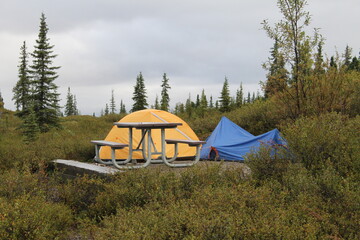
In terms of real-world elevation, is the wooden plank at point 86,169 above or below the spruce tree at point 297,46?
below

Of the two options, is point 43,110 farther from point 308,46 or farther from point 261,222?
point 261,222

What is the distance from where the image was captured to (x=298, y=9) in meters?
10.1

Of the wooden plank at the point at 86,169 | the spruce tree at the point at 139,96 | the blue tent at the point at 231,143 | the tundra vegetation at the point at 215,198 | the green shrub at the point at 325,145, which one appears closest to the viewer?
the tundra vegetation at the point at 215,198

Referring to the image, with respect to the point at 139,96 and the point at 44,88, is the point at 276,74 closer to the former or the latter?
the point at 44,88

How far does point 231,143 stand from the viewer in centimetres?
1059

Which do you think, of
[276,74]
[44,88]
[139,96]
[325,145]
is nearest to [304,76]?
[276,74]

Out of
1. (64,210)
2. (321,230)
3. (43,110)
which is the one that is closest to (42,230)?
(64,210)

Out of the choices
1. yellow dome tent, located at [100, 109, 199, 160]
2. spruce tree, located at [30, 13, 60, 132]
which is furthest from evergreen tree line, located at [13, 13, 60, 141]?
yellow dome tent, located at [100, 109, 199, 160]

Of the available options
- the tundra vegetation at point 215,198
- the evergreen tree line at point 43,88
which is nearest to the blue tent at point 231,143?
the tundra vegetation at point 215,198

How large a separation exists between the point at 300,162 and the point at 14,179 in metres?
4.52

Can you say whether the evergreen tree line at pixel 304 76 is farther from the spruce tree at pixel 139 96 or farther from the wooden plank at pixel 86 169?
the spruce tree at pixel 139 96

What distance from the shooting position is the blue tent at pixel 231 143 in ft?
33.4

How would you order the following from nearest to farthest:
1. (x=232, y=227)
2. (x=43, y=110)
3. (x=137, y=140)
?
(x=232, y=227), (x=137, y=140), (x=43, y=110)

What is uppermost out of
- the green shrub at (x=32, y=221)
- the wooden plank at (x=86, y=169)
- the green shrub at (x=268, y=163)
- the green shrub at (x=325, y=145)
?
the green shrub at (x=325, y=145)
